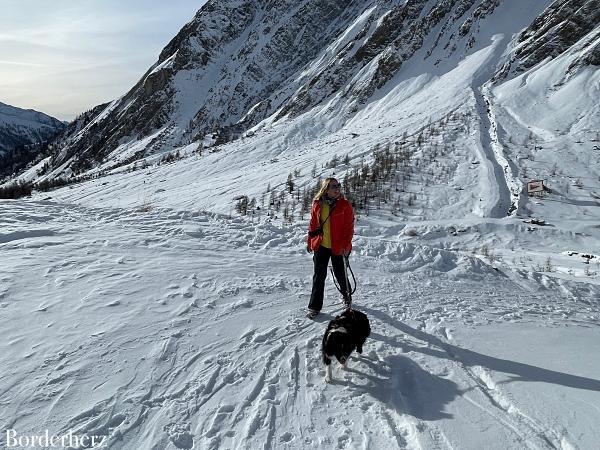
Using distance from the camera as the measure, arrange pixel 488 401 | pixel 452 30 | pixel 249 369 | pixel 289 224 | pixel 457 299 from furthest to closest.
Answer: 1. pixel 452 30
2. pixel 289 224
3. pixel 457 299
4. pixel 249 369
5. pixel 488 401

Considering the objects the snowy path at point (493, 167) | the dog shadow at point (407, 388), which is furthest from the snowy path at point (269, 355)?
the snowy path at point (493, 167)

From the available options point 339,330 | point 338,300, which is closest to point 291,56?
point 338,300

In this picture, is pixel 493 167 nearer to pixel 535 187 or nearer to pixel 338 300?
pixel 535 187

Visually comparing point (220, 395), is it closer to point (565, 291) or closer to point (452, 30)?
point (565, 291)

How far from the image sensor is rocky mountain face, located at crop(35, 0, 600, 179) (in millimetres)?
30562

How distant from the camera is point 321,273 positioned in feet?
18.6

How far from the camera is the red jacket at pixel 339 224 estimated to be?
537 centimetres

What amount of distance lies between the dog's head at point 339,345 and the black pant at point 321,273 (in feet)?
4.24

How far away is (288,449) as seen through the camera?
336 cm

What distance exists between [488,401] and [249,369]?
7.26 feet

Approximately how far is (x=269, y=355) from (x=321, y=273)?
4.59ft

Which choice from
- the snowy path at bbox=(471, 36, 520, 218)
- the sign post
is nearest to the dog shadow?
the snowy path at bbox=(471, 36, 520, 218)

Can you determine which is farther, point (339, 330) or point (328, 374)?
point (339, 330)

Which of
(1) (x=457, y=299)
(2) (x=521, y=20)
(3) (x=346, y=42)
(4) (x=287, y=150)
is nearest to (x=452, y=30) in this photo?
(2) (x=521, y=20)
